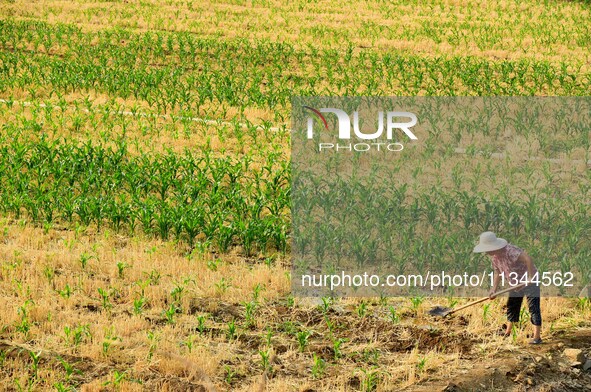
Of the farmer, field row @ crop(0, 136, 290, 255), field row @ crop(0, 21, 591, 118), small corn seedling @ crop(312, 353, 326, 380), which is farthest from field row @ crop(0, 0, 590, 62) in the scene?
small corn seedling @ crop(312, 353, 326, 380)

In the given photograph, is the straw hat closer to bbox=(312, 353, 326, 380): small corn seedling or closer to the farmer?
the farmer

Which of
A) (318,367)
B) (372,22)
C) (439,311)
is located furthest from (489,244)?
(372,22)

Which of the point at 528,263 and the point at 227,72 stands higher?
the point at 227,72

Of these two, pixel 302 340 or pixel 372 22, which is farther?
pixel 372 22

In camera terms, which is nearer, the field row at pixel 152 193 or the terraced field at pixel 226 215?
the terraced field at pixel 226 215

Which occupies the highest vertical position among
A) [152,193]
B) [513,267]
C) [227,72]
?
[227,72]

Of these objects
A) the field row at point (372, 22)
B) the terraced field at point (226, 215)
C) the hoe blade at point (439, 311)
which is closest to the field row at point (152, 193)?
the terraced field at point (226, 215)

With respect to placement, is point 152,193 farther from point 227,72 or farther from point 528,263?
point 227,72

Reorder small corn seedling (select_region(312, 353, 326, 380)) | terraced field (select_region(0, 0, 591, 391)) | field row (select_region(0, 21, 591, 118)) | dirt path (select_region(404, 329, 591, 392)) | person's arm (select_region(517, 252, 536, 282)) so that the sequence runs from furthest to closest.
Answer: field row (select_region(0, 21, 591, 118))
terraced field (select_region(0, 0, 591, 391))
small corn seedling (select_region(312, 353, 326, 380))
person's arm (select_region(517, 252, 536, 282))
dirt path (select_region(404, 329, 591, 392))

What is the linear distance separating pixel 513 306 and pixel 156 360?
125 inches

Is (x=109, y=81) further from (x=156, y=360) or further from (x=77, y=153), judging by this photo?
(x=156, y=360)

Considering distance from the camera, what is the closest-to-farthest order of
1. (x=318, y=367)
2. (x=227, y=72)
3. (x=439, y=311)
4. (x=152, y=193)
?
(x=318, y=367) < (x=439, y=311) < (x=152, y=193) < (x=227, y=72)

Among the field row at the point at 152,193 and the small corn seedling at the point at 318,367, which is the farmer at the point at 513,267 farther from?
the field row at the point at 152,193

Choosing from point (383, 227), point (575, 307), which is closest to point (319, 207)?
point (383, 227)
